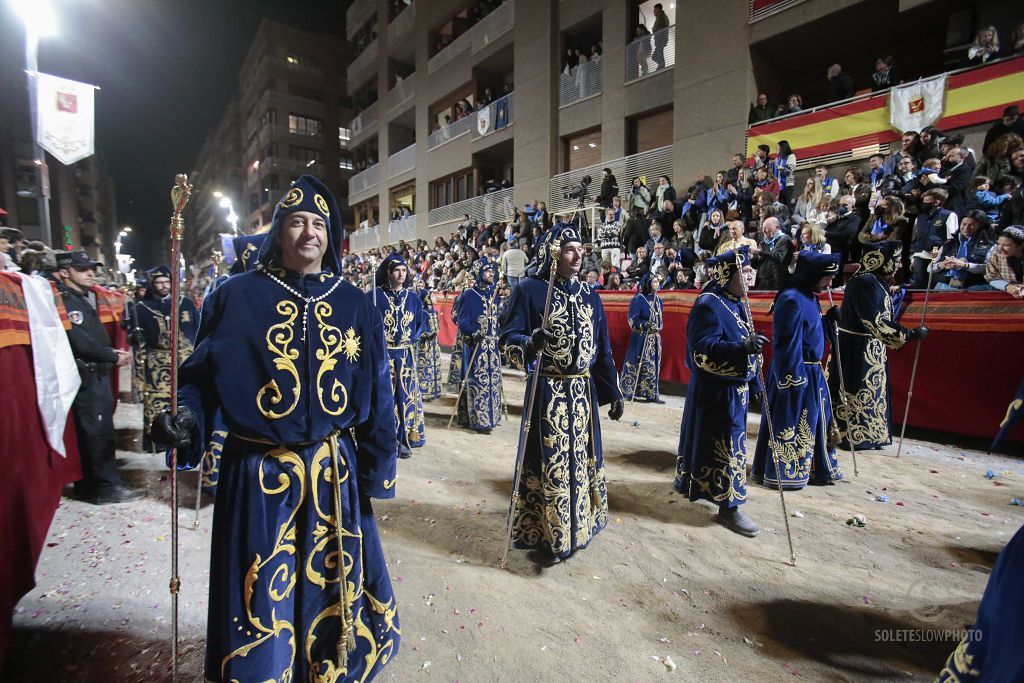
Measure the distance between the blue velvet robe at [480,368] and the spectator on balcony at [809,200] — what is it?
651cm

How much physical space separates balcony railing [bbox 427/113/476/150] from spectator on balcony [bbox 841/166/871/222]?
53.6 feet

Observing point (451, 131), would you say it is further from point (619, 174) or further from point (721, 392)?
point (721, 392)

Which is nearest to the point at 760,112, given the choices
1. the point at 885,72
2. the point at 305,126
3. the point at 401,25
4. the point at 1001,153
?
the point at 885,72

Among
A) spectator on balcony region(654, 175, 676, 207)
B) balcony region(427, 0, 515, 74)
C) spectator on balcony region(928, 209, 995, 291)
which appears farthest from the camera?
balcony region(427, 0, 515, 74)

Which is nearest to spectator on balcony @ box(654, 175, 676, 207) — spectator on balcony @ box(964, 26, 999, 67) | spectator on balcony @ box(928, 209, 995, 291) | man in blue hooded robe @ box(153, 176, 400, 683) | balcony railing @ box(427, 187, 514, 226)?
spectator on balcony @ box(964, 26, 999, 67)

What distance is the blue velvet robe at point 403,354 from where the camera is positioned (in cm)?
573

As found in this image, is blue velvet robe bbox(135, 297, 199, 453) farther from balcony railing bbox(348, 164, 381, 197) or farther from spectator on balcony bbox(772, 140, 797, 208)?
balcony railing bbox(348, 164, 381, 197)

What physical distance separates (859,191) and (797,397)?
6051 mm

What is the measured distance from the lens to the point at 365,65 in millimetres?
31156

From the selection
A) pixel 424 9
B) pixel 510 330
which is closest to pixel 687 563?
pixel 510 330

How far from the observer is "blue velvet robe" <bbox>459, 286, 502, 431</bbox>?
7207mm

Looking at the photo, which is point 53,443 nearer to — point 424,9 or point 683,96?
point 683,96

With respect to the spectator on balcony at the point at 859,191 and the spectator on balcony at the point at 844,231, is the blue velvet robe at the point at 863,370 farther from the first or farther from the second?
the spectator on balcony at the point at 859,191

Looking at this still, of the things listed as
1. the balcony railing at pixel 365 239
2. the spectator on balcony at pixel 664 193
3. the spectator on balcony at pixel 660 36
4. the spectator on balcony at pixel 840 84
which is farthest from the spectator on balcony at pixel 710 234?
the balcony railing at pixel 365 239
